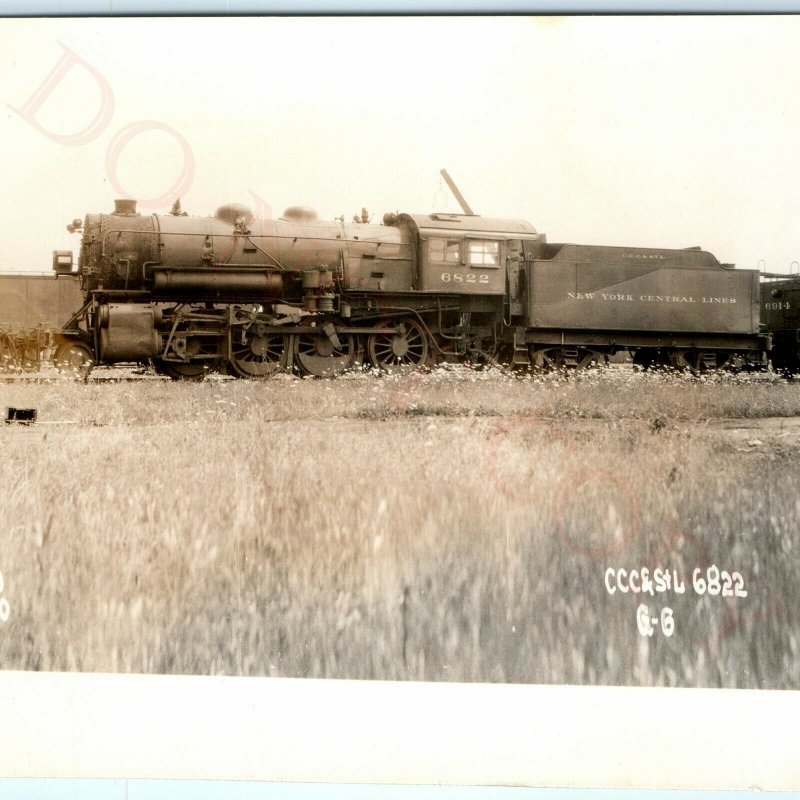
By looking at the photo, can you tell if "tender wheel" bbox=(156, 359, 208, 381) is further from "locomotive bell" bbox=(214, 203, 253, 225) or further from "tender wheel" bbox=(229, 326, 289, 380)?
"locomotive bell" bbox=(214, 203, 253, 225)

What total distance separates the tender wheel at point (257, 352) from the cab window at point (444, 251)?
4.44 feet

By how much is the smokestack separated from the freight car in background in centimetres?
61

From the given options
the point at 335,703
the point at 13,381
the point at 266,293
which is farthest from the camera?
the point at 266,293

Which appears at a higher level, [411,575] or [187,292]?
[187,292]

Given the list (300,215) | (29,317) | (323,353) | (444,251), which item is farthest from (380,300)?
(29,317)

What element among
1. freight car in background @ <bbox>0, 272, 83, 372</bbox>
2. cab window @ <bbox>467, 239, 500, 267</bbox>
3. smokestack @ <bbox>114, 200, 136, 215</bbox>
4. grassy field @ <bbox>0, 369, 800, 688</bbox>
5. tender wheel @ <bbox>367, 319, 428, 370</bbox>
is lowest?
grassy field @ <bbox>0, 369, 800, 688</bbox>

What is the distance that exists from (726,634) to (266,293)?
4.02 metres

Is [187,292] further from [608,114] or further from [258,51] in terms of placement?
[608,114]

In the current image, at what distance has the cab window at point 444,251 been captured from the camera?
5293 mm

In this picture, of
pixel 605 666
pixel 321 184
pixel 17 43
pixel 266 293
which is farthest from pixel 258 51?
pixel 605 666

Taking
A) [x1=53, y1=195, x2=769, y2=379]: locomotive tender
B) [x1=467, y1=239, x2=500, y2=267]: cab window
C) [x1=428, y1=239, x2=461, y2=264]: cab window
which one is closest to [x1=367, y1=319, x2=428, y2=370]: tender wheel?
[x1=53, y1=195, x2=769, y2=379]: locomotive tender

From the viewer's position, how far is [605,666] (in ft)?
12.3

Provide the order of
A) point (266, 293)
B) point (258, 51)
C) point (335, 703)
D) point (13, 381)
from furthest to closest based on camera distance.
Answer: point (266, 293)
point (13, 381)
point (258, 51)
point (335, 703)

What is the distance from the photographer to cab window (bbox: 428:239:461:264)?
17.4ft
